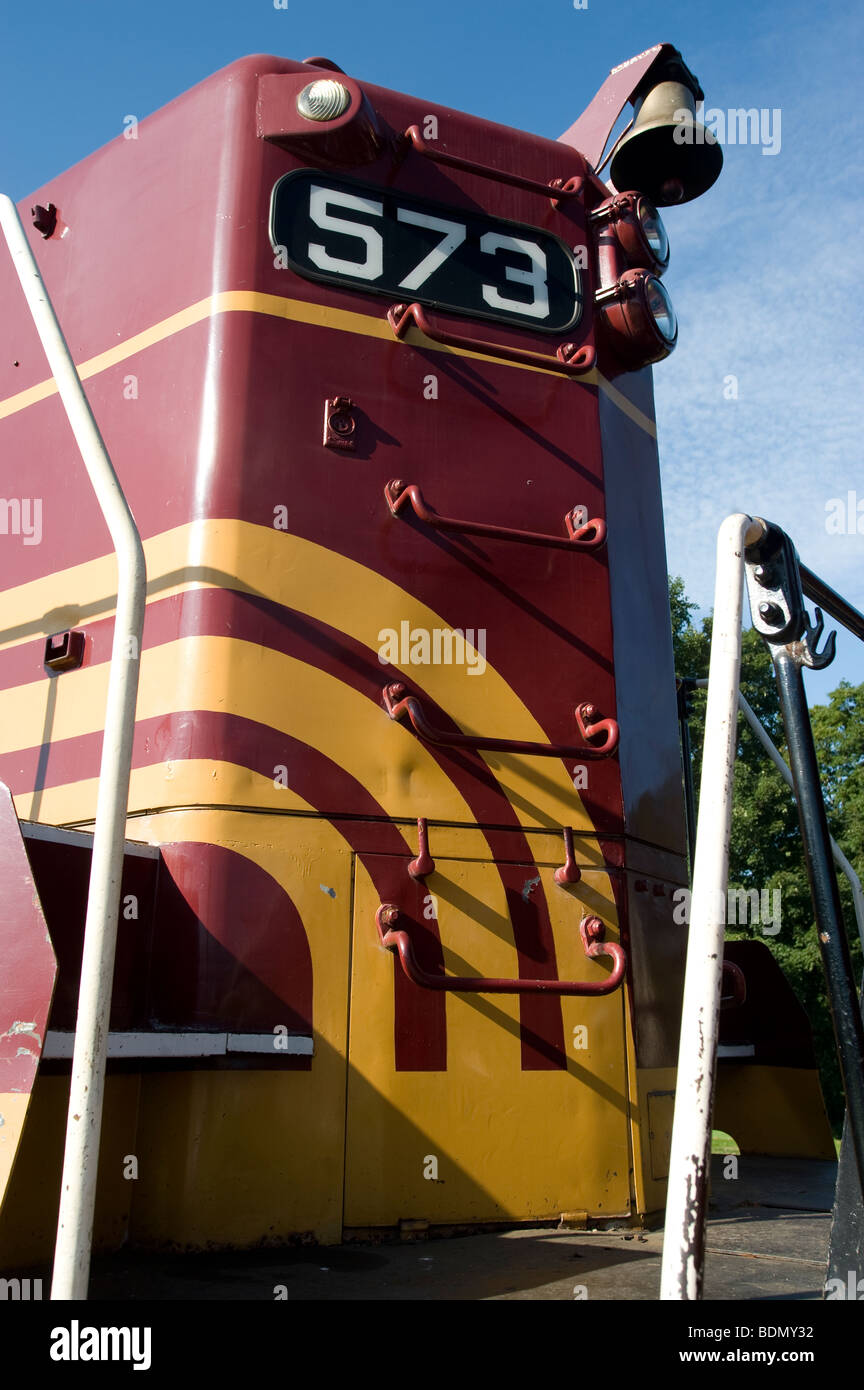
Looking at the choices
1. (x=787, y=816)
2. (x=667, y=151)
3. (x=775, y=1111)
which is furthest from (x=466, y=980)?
(x=787, y=816)

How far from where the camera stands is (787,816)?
21.6 metres

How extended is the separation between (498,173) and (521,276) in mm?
364

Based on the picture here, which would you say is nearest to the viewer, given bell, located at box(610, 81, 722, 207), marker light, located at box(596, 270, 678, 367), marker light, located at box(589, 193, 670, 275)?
marker light, located at box(596, 270, 678, 367)

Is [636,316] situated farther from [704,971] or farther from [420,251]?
[704,971]

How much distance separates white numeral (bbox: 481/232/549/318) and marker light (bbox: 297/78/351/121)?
25.2 inches

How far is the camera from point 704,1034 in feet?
4.20

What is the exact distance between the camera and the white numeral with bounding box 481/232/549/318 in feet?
13.0

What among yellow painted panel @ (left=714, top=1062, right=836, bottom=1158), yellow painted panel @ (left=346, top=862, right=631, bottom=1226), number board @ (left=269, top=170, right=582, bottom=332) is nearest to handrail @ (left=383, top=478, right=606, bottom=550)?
number board @ (left=269, top=170, right=582, bottom=332)

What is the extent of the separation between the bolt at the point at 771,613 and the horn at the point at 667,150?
389cm

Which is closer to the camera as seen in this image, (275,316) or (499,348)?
(275,316)

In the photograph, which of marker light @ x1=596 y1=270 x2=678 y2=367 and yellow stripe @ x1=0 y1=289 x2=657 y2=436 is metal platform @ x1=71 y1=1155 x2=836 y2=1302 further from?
marker light @ x1=596 y1=270 x2=678 y2=367

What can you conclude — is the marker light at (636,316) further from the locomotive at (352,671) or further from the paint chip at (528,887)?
the paint chip at (528,887)

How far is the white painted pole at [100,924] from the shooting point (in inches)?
60.2

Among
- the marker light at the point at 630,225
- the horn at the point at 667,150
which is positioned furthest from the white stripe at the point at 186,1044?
the horn at the point at 667,150
